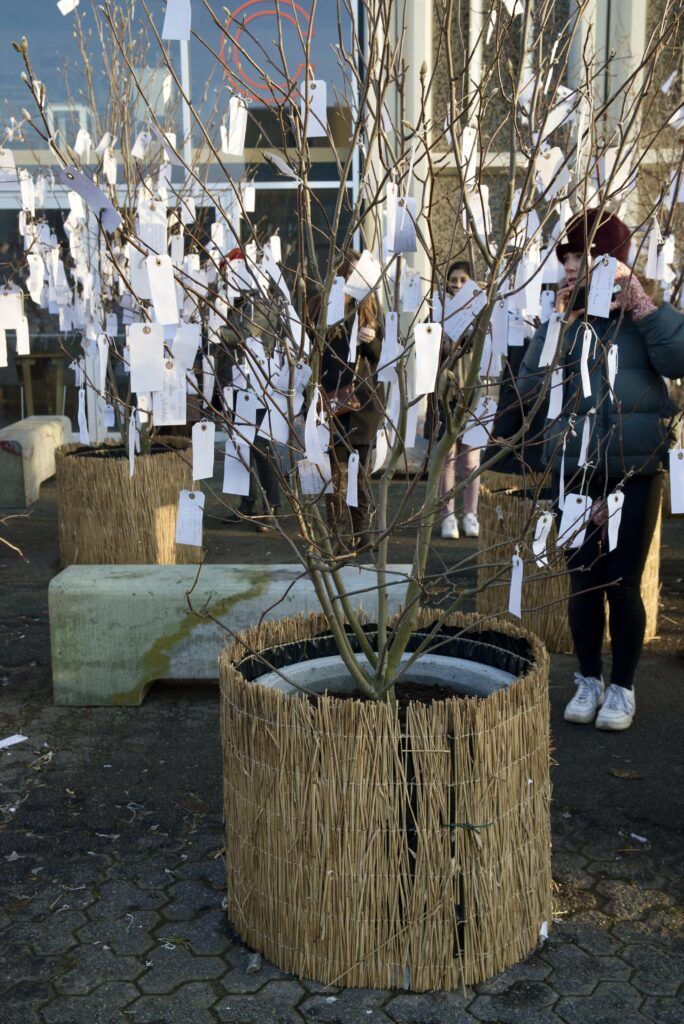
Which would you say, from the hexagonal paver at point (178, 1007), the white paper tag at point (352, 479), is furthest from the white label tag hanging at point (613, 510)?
the hexagonal paver at point (178, 1007)

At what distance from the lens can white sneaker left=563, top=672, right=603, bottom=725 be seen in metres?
4.27

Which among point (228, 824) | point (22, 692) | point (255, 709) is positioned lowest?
point (22, 692)

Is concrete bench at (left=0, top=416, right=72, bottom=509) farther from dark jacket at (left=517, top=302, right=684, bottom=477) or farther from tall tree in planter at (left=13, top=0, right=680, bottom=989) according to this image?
tall tree in planter at (left=13, top=0, right=680, bottom=989)

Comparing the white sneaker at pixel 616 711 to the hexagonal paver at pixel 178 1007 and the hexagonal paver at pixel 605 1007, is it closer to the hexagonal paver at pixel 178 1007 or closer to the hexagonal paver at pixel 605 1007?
the hexagonal paver at pixel 605 1007

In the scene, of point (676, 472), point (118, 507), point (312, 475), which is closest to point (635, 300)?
point (676, 472)

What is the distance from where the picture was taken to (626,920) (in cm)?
299

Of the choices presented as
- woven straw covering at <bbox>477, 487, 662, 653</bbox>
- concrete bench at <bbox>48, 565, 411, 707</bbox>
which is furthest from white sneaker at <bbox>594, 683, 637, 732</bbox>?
concrete bench at <bbox>48, 565, 411, 707</bbox>

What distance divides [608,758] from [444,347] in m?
3.03

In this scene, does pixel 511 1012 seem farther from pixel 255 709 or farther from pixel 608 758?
pixel 608 758

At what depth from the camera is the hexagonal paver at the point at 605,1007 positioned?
257 cm

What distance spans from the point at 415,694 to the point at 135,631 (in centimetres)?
181

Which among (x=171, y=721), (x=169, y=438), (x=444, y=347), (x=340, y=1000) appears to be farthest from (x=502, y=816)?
(x=169, y=438)

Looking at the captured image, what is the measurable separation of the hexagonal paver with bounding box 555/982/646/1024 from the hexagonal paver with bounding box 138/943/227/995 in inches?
33.3

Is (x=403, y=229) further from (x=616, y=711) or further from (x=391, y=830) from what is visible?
(x=616, y=711)
